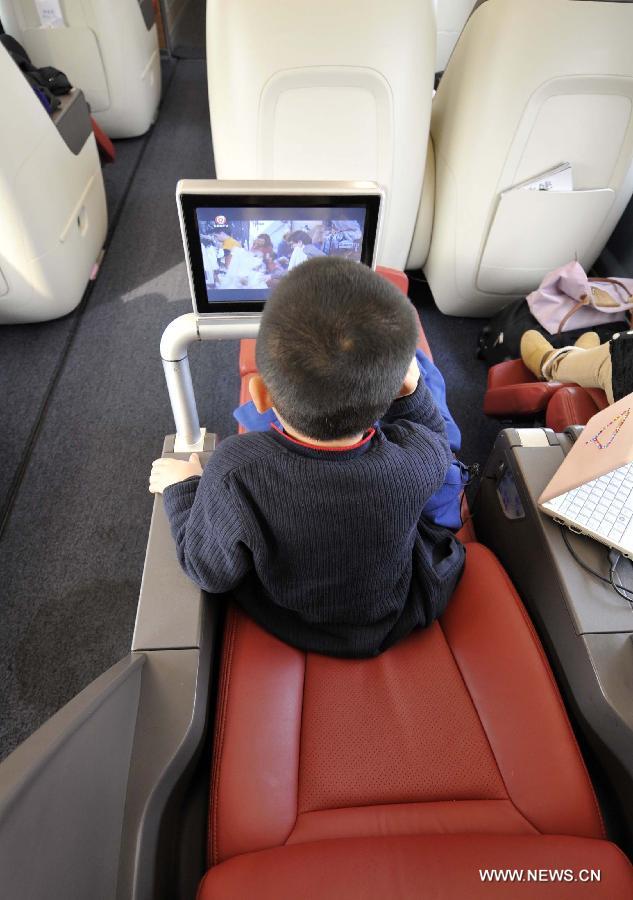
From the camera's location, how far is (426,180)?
1.90 metres

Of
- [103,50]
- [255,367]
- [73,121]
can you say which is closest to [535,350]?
[255,367]

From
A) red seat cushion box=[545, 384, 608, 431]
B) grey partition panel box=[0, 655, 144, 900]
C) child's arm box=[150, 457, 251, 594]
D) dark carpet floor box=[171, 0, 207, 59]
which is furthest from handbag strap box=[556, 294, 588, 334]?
dark carpet floor box=[171, 0, 207, 59]

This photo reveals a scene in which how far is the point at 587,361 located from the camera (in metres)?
1.42

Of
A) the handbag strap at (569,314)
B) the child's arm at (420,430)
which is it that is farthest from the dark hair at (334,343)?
the handbag strap at (569,314)

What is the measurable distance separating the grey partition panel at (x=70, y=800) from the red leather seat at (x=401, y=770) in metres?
0.14

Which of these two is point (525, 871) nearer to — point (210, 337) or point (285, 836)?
point (285, 836)

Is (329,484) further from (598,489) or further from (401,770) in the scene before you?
(598,489)

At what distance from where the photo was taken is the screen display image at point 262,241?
780mm

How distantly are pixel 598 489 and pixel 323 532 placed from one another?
1.86 ft

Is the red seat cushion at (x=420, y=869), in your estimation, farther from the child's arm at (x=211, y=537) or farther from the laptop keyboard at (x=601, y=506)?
the laptop keyboard at (x=601, y=506)

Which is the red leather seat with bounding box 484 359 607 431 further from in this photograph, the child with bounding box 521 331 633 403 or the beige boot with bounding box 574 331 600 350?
the beige boot with bounding box 574 331 600 350

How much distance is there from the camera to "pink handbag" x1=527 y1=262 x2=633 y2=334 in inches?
66.9

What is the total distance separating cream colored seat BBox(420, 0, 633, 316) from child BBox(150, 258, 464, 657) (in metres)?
1.18

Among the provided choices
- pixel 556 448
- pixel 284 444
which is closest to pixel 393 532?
pixel 284 444
